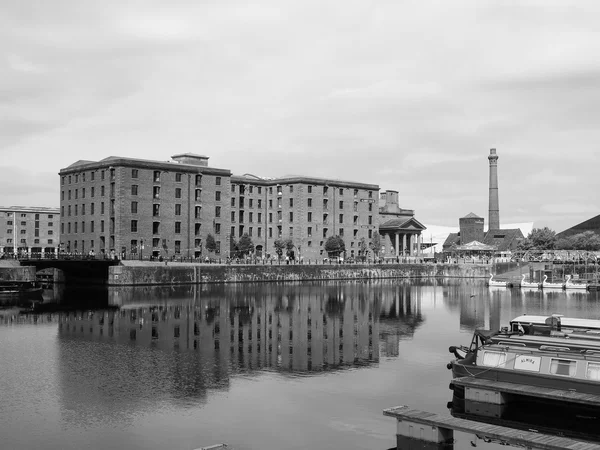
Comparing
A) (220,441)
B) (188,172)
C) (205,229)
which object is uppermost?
(188,172)

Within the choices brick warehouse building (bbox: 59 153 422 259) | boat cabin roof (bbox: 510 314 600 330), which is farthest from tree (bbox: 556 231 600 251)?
boat cabin roof (bbox: 510 314 600 330)

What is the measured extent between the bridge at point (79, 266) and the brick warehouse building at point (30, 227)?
62049 millimetres

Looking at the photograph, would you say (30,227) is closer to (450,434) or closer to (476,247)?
(476,247)

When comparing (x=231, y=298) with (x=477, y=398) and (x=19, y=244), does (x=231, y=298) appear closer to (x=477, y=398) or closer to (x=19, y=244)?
(x=477, y=398)

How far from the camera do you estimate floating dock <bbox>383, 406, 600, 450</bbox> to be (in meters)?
19.9

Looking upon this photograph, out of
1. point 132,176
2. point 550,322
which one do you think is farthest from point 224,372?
point 132,176

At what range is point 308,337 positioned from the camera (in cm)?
4950

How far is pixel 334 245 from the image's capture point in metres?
138

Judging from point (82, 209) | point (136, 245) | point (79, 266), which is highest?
point (82, 209)

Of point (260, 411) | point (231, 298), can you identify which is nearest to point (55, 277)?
point (231, 298)

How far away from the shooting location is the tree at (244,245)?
127 meters

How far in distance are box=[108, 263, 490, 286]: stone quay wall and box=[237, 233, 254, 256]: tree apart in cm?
1476

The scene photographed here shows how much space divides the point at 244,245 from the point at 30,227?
70.5 metres

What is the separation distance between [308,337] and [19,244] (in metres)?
135
